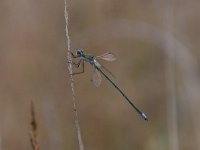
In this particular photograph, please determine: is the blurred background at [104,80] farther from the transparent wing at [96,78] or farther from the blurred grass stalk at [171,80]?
the transparent wing at [96,78]

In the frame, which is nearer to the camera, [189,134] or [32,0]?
[189,134]

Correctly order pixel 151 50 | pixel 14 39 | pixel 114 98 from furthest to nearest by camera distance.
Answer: pixel 14 39 → pixel 151 50 → pixel 114 98

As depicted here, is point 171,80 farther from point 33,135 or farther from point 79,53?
point 33,135

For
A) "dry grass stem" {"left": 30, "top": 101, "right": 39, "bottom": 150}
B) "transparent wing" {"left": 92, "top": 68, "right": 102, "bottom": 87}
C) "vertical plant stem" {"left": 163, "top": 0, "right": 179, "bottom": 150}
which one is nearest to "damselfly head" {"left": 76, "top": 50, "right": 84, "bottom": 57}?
"transparent wing" {"left": 92, "top": 68, "right": 102, "bottom": 87}

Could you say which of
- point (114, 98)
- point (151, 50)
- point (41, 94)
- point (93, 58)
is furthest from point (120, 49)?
point (93, 58)

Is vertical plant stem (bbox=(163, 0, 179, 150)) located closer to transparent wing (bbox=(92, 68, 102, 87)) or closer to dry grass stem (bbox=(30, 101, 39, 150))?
transparent wing (bbox=(92, 68, 102, 87))

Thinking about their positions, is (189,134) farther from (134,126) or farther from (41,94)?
(41,94)

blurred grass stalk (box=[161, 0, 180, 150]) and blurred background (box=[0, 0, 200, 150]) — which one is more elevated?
blurred grass stalk (box=[161, 0, 180, 150])

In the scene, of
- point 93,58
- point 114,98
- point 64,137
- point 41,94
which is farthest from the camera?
point 114,98
